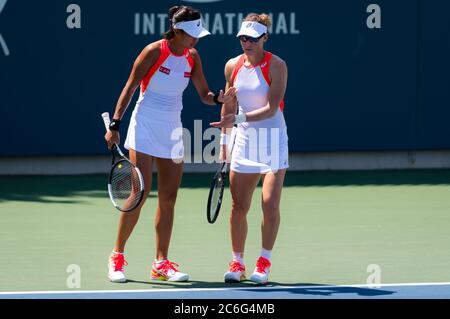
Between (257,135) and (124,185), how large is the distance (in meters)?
0.96

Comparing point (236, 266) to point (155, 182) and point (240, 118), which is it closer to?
point (240, 118)

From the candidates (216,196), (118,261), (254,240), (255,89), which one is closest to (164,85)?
(255,89)

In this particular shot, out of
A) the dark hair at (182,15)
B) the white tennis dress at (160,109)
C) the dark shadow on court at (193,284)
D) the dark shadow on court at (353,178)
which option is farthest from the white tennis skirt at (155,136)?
the dark shadow on court at (353,178)

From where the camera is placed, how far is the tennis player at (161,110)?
8.63m

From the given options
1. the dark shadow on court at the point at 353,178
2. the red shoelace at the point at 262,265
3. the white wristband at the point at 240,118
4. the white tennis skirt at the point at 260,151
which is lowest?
the dark shadow on court at the point at 353,178

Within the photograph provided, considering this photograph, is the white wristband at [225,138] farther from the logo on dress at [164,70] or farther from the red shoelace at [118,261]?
the red shoelace at [118,261]

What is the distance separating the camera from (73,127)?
14.2 metres

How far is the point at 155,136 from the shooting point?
343 inches

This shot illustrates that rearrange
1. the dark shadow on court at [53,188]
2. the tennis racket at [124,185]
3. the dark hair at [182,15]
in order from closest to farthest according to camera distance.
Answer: the tennis racket at [124,185], the dark hair at [182,15], the dark shadow on court at [53,188]

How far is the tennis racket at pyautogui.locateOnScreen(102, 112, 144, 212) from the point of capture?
8461 millimetres

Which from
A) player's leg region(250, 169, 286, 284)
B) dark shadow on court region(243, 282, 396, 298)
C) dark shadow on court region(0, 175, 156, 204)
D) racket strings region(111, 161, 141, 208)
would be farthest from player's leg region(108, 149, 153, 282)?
dark shadow on court region(0, 175, 156, 204)

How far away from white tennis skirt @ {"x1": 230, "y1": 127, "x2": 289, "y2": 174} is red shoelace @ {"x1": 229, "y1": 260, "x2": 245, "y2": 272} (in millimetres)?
617

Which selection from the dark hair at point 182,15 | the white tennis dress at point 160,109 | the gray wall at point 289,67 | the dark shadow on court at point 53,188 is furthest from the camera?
the gray wall at point 289,67
